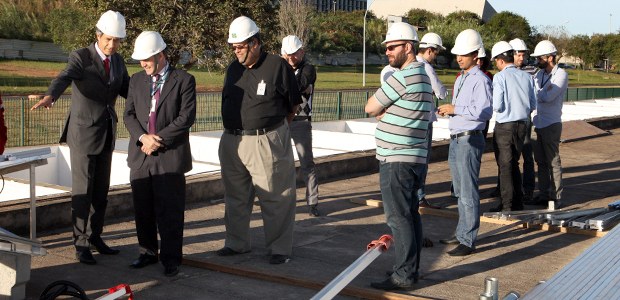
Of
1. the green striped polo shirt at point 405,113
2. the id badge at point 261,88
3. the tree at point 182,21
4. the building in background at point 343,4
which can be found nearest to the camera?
the green striped polo shirt at point 405,113

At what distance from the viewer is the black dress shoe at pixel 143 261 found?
7.60 metres

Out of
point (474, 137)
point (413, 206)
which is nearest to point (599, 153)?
point (474, 137)

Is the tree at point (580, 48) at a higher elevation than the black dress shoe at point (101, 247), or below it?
higher

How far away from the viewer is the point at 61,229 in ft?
29.5

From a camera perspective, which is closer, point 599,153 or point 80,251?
point 80,251

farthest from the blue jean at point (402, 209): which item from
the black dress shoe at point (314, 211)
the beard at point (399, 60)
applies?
the black dress shoe at point (314, 211)

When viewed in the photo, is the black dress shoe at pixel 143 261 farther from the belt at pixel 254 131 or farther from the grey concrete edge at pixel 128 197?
the grey concrete edge at pixel 128 197

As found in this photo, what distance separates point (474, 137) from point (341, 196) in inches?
130

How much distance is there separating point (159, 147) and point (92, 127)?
A: 2.59 feet

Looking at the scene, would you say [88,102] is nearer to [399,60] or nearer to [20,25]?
[399,60]

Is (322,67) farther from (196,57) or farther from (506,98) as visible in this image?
(506,98)

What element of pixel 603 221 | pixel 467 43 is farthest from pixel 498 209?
pixel 467 43

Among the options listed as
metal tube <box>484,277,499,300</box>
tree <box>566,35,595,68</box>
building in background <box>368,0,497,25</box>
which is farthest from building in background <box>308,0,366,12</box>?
metal tube <box>484,277,499,300</box>

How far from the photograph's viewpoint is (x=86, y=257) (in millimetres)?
7664
